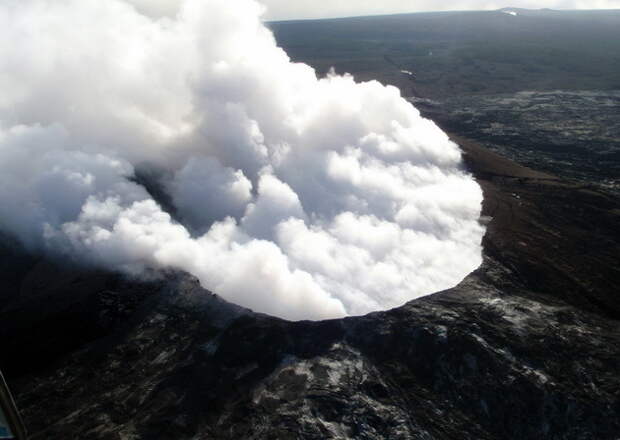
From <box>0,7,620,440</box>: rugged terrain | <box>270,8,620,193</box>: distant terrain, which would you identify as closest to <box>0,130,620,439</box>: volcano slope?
<box>0,7,620,440</box>: rugged terrain

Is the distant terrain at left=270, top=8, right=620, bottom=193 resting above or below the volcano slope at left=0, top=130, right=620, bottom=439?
above

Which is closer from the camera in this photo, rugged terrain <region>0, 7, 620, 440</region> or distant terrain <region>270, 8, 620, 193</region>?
rugged terrain <region>0, 7, 620, 440</region>

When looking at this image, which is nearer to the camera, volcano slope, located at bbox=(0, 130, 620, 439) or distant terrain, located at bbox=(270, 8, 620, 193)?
volcano slope, located at bbox=(0, 130, 620, 439)

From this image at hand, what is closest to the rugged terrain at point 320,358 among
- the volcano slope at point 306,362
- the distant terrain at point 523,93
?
the volcano slope at point 306,362

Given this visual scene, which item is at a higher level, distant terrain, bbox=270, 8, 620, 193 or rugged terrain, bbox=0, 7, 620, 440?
distant terrain, bbox=270, 8, 620, 193

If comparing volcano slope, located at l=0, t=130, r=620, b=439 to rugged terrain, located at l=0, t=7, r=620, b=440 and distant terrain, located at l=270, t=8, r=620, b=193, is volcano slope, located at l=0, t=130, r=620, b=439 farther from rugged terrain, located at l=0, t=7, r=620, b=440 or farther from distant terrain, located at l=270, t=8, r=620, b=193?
distant terrain, located at l=270, t=8, r=620, b=193

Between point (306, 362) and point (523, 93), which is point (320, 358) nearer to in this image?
point (306, 362)

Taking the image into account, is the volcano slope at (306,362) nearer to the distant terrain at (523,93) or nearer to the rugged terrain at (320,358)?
the rugged terrain at (320,358)

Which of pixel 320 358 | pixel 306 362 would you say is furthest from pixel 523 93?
pixel 306 362

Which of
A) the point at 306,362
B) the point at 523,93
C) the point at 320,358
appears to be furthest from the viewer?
the point at 523,93
